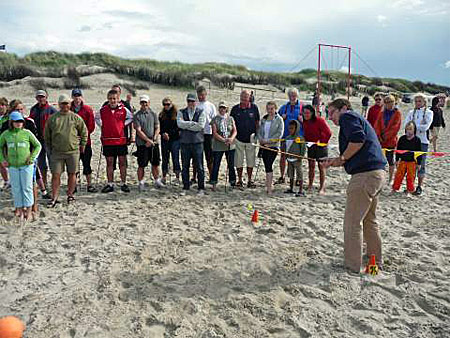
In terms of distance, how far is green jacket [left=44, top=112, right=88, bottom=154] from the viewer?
19.5 feet

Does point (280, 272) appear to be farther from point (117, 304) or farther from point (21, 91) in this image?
point (21, 91)

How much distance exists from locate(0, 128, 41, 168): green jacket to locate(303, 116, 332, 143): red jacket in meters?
4.61

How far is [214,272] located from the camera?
14.1ft

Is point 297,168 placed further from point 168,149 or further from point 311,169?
point 168,149

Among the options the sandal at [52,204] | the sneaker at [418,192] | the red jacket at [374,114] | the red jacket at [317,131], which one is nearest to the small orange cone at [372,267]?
the red jacket at [317,131]

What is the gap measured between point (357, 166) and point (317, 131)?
3021mm

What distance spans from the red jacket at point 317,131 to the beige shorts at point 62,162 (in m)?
4.08

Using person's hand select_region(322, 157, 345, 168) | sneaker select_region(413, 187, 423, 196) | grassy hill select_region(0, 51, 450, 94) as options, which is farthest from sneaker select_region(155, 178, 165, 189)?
grassy hill select_region(0, 51, 450, 94)

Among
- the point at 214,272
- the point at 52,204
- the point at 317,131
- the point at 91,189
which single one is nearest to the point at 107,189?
the point at 91,189

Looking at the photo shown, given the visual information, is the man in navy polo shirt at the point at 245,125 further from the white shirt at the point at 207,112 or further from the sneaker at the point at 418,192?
the sneaker at the point at 418,192

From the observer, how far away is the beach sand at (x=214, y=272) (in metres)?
3.44

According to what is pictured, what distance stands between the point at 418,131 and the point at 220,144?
3.79 meters

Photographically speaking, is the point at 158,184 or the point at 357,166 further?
the point at 158,184

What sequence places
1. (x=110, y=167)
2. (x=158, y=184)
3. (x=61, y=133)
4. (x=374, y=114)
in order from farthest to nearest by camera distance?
1. (x=374, y=114)
2. (x=158, y=184)
3. (x=110, y=167)
4. (x=61, y=133)
